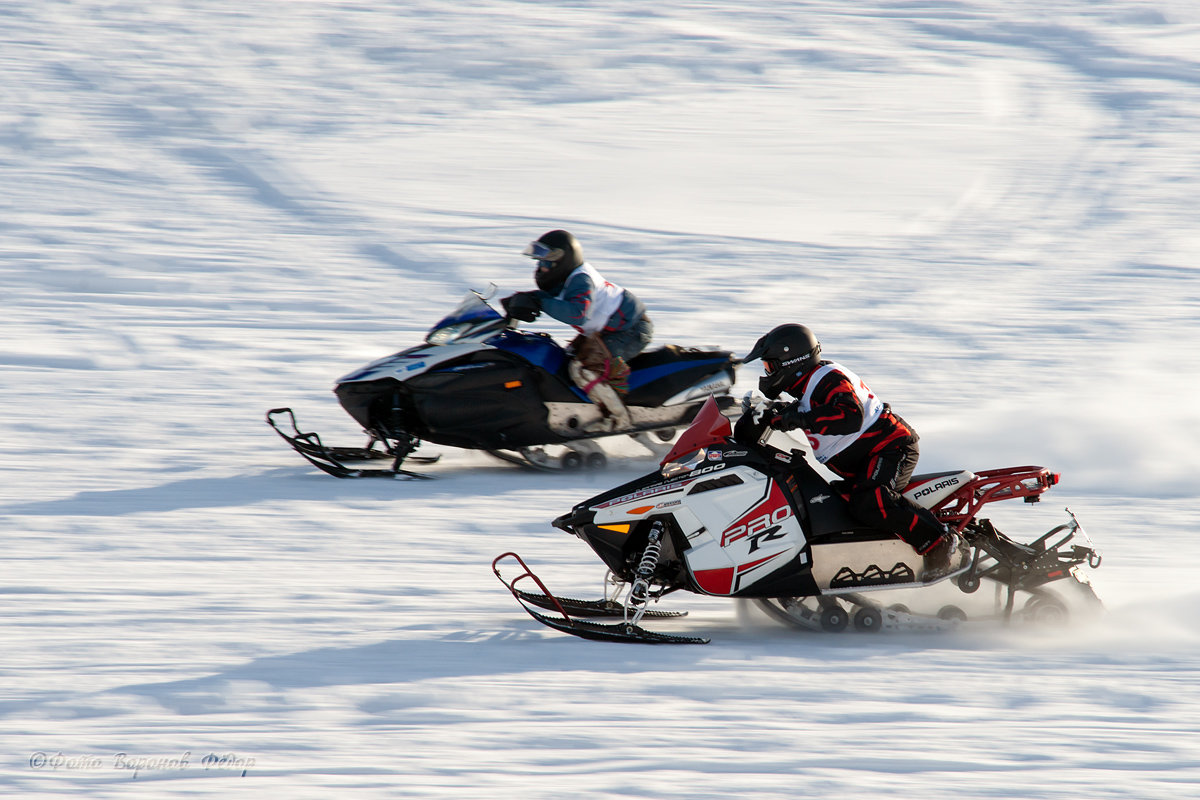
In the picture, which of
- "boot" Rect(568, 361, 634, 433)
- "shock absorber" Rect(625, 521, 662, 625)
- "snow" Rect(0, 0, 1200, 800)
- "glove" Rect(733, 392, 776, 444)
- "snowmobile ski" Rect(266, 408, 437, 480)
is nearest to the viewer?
"snow" Rect(0, 0, 1200, 800)

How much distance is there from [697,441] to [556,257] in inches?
127

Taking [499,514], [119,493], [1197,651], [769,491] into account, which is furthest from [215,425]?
[1197,651]

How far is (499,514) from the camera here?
757 centimetres

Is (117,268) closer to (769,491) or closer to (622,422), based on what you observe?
(622,422)

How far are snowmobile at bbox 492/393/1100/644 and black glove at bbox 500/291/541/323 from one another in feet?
9.90

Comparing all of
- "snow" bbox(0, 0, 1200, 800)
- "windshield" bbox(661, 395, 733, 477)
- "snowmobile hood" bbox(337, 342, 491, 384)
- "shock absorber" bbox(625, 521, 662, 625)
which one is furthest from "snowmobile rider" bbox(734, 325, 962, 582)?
"snowmobile hood" bbox(337, 342, 491, 384)

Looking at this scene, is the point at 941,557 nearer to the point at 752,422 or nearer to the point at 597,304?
the point at 752,422

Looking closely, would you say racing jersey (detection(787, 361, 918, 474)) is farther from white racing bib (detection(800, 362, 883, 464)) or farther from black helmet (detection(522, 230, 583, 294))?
black helmet (detection(522, 230, 583, 294))

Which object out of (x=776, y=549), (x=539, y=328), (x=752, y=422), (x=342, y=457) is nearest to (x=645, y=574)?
(x=776, y=549)

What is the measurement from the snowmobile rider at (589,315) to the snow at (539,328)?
579 millimetres

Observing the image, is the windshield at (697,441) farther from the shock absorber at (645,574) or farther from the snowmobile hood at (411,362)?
the snowmobile hood at (411,362)

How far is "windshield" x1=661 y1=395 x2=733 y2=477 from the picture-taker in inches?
220

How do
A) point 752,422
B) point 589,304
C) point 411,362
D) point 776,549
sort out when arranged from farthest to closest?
point 589,304 < point 411,362 < point 752,422 < point 776,549

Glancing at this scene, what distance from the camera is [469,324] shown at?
8570 mm
